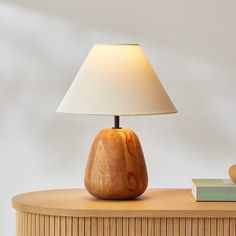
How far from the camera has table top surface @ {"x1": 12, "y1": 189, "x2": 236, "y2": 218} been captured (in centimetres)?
208

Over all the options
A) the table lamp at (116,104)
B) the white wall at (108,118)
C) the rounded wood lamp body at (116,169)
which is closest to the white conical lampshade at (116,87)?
the table lamp at (116,104)

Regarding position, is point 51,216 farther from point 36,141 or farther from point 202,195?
point 36,141

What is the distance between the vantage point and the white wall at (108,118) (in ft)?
9.62

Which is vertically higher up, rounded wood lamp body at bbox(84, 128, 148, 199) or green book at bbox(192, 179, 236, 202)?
rounded wood lamp body at bbox(84, 128, 148, 199)

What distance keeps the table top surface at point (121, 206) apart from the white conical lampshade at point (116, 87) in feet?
0.85

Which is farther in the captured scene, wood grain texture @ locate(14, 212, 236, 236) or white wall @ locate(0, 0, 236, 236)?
white wall @ locate(0, 0, 236, 236)

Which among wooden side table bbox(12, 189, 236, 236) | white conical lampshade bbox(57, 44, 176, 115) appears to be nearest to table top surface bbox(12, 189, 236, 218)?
wooden side table bbox(12, 189, 236, 236)

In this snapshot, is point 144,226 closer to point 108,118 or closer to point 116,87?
point 116,87

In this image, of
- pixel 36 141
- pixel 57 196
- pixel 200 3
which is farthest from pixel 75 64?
pixel 57 196

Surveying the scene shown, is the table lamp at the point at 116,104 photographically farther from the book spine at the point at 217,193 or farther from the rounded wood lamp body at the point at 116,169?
the book spine at the point at 217,193

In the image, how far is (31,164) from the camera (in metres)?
2.99

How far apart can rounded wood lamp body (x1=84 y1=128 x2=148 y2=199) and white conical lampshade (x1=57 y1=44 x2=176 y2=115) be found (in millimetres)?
122

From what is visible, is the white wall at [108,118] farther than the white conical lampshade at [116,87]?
Yes

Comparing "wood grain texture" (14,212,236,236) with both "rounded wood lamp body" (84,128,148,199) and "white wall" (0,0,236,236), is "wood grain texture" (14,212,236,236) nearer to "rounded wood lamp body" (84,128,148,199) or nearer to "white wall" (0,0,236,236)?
"rounded wood lamp body" (84,128,148,199)
